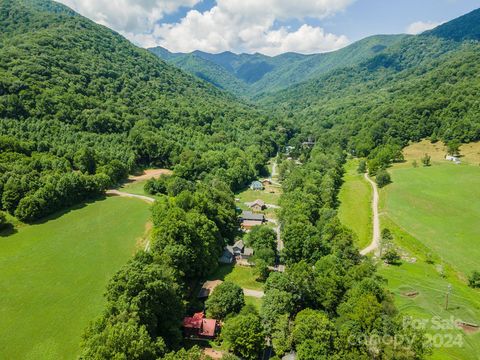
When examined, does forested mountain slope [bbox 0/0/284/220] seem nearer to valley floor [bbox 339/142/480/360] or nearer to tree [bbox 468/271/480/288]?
valley floor [bbox 339/142/480/360]

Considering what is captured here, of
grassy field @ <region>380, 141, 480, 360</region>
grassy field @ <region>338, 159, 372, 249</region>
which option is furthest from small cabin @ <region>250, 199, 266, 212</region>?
grassy field @ <region>380, 141, 480, 360</region>

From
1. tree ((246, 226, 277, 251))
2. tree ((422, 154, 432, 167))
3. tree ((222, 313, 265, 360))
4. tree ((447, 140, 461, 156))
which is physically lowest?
tree ((222, 313, 265, 360))

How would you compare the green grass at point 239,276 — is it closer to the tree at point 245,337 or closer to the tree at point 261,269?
the tree at point 261,269

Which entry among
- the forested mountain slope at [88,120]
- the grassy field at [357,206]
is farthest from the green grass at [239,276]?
the forested mountain slope at [88,120]

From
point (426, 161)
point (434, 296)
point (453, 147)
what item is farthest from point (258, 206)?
point (453, 147)

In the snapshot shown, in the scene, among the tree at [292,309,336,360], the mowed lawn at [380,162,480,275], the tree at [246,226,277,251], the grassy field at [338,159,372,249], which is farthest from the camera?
the grassy field at [338,159,372,249]
